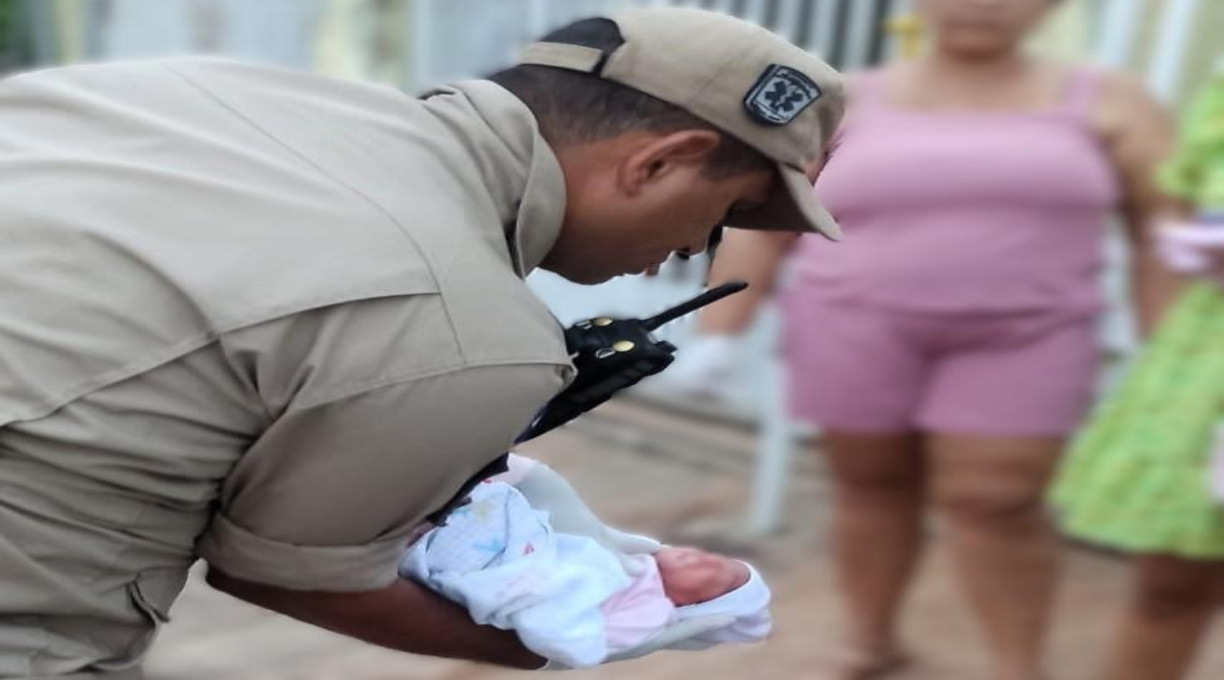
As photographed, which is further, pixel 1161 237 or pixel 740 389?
pixel 740 389

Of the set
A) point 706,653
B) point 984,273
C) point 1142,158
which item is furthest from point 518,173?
point 706,653

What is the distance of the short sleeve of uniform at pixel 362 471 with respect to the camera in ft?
3.83

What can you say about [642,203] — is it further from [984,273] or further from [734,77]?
[984,273]

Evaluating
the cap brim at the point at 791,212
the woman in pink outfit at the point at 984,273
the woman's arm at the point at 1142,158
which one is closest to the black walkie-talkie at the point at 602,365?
the cap brim at the point at 791,212

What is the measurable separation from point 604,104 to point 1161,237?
1722 millimetres

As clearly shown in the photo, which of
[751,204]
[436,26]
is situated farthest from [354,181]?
[436,26]

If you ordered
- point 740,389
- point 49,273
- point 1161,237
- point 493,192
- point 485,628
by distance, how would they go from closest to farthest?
point 49,273
point 493,192
point 485,628
point 1161,237
point 740,389

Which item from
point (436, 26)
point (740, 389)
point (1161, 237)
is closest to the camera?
point (1161, 237)

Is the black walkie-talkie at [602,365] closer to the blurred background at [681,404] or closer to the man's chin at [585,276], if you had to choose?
the man's chin at [585,276]

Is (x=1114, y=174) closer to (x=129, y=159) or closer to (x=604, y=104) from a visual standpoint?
(x=604, y=104)

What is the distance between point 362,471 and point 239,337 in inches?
5.9

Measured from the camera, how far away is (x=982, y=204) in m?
2.85

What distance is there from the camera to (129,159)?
3.96 feet

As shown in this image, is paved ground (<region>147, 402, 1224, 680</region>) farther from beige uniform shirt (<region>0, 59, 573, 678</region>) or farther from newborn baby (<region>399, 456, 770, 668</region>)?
beige uniform shirt (<region>0, 59, 573, 678</region>)
